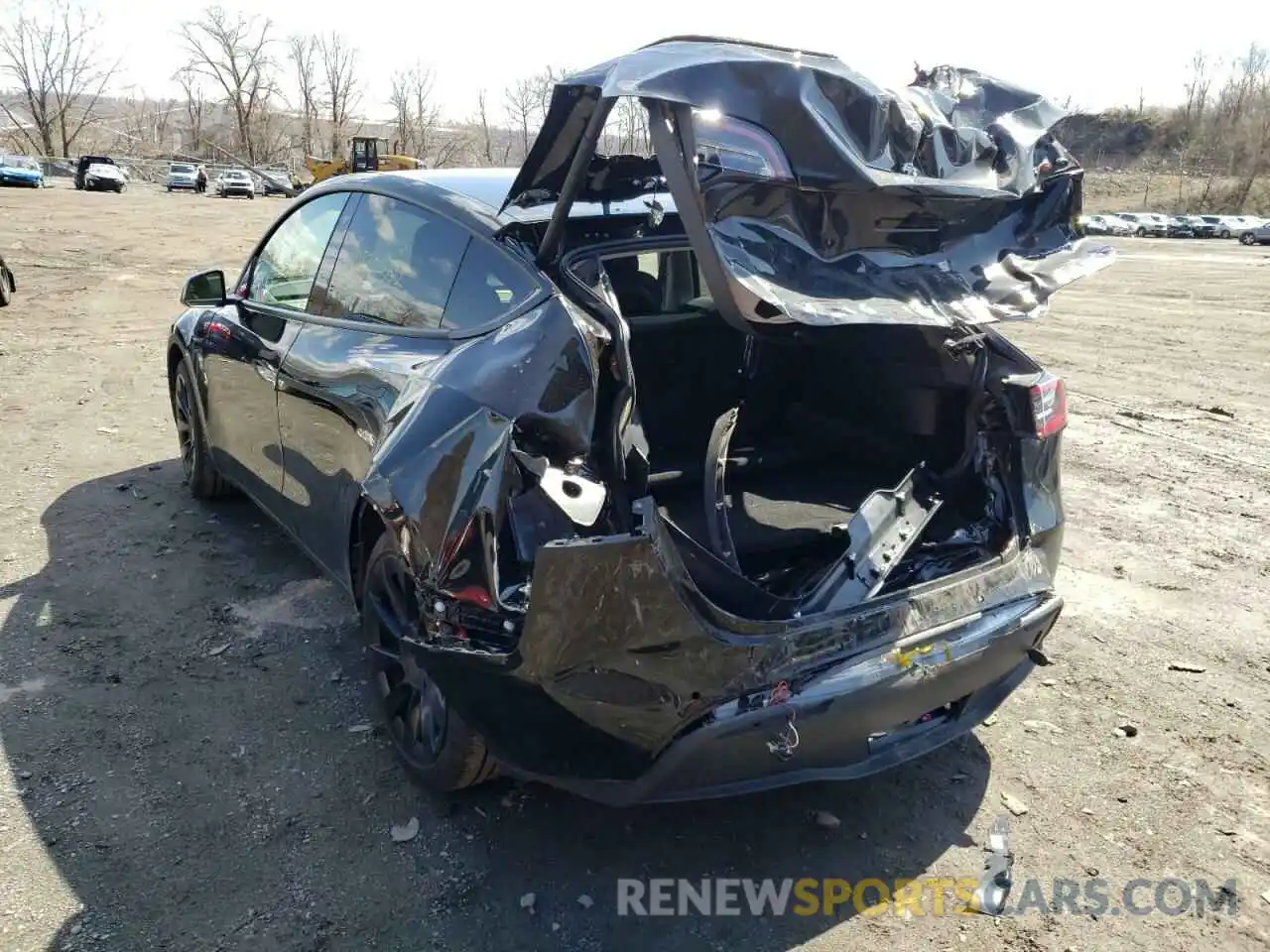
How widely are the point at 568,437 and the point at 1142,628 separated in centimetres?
290

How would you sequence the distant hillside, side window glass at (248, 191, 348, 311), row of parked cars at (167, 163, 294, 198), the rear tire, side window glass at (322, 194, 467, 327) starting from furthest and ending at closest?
the distant hillside
row of parked cars at (167, 163, 294, 198)
the rear tire
side window glass at (248, 191, 348, 311)
side window glass at (322, 194, 467, 327)

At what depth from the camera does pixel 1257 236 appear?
4328 centimetres

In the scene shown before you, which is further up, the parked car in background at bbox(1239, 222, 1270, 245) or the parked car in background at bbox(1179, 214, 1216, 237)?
the parked car in background at bbox(1179, 214, 1216, 237)

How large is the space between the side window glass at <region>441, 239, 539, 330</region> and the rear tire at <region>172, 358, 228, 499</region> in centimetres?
257

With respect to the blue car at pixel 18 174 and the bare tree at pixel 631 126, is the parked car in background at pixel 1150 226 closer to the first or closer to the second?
the blue car at pixel 18 174

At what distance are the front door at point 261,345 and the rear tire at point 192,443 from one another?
0.27 meters

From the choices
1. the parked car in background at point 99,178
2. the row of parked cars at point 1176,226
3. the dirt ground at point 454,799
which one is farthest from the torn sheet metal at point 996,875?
the row of parked cars at point 1176,226

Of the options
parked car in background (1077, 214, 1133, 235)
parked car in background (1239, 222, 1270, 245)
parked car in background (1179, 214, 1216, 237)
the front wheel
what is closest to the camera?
the front wheel

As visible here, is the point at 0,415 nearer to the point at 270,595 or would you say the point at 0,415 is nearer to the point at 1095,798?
the point at 270,595

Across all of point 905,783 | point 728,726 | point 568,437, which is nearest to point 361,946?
point 728,726

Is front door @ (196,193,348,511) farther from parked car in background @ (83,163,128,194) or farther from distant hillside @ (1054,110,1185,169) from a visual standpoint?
distant hillside @ (1054,110,1185,169)

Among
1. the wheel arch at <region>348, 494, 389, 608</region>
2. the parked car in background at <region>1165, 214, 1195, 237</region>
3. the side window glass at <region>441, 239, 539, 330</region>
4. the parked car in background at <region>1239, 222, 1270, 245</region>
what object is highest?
the parked car in background at <region>1165, 214, 1195, 237</region>

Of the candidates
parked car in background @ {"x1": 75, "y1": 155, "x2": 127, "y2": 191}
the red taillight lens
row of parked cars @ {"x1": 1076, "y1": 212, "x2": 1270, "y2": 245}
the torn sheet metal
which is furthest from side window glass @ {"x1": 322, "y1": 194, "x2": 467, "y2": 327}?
row of parked cars @ {"x1": 1076, "y1": 212, "x2": 1270, "y2": 245}

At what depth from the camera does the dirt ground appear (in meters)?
2.53
